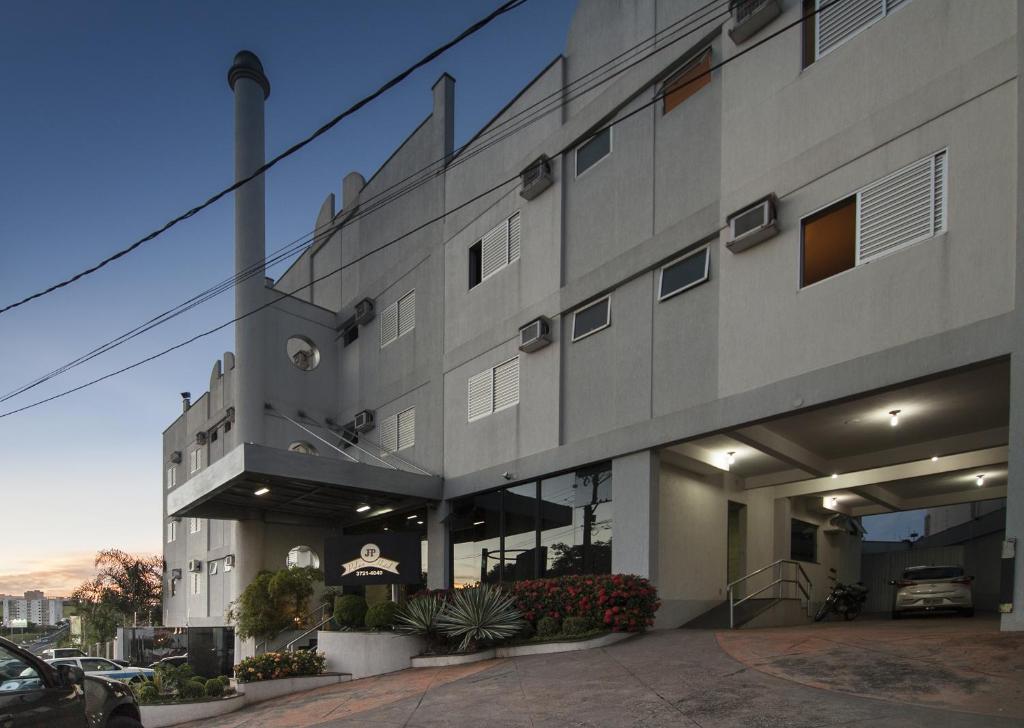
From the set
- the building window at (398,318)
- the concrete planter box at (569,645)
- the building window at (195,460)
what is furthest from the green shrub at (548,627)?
the building window at (195,460)

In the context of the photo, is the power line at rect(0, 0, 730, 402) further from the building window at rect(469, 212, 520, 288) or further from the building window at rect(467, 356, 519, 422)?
the building window at rect(467, 356, 519, 422)

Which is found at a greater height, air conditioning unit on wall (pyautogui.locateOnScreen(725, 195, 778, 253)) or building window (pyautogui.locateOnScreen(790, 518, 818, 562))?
air conditioning unit on wall (pyautogui.locateOnScreen(725, 195, 778, 253))

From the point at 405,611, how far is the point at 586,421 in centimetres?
547

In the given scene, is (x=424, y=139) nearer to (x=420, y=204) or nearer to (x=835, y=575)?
(x=420, y=204)

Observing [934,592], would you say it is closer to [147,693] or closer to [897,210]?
[897,210]

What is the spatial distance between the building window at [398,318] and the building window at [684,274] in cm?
951

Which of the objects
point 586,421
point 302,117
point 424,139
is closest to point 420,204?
point 424,139

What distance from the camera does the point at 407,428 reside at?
854 inches

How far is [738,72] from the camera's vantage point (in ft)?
43.0

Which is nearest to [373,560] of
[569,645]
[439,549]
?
[439,549]

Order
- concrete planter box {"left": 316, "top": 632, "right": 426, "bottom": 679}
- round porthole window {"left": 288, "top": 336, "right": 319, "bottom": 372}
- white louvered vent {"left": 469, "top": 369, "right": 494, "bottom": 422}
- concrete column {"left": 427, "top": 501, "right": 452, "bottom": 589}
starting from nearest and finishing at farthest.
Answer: concrete planter box {"left": 316, "top": 632, "right": 426, "bottom": 679} < white louvered vent {"left": 469, "top": 369, "right": 494, "bottom": 422} < concrete column {"left": 427, "top": 501, "right": 452, "bottom": 589} < round porthole window {"left": 288, "top": 336, "right": 319, "bottom": 372}

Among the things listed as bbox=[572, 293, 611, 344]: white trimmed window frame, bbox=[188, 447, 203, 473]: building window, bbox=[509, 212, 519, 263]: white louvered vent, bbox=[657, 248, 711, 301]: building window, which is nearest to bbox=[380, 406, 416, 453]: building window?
bbox=[509, 212, 519, 263]: white louvered vent

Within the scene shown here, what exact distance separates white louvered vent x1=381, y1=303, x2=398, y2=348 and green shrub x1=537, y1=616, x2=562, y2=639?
11.2 metres

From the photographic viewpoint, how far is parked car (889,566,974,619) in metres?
15.6
